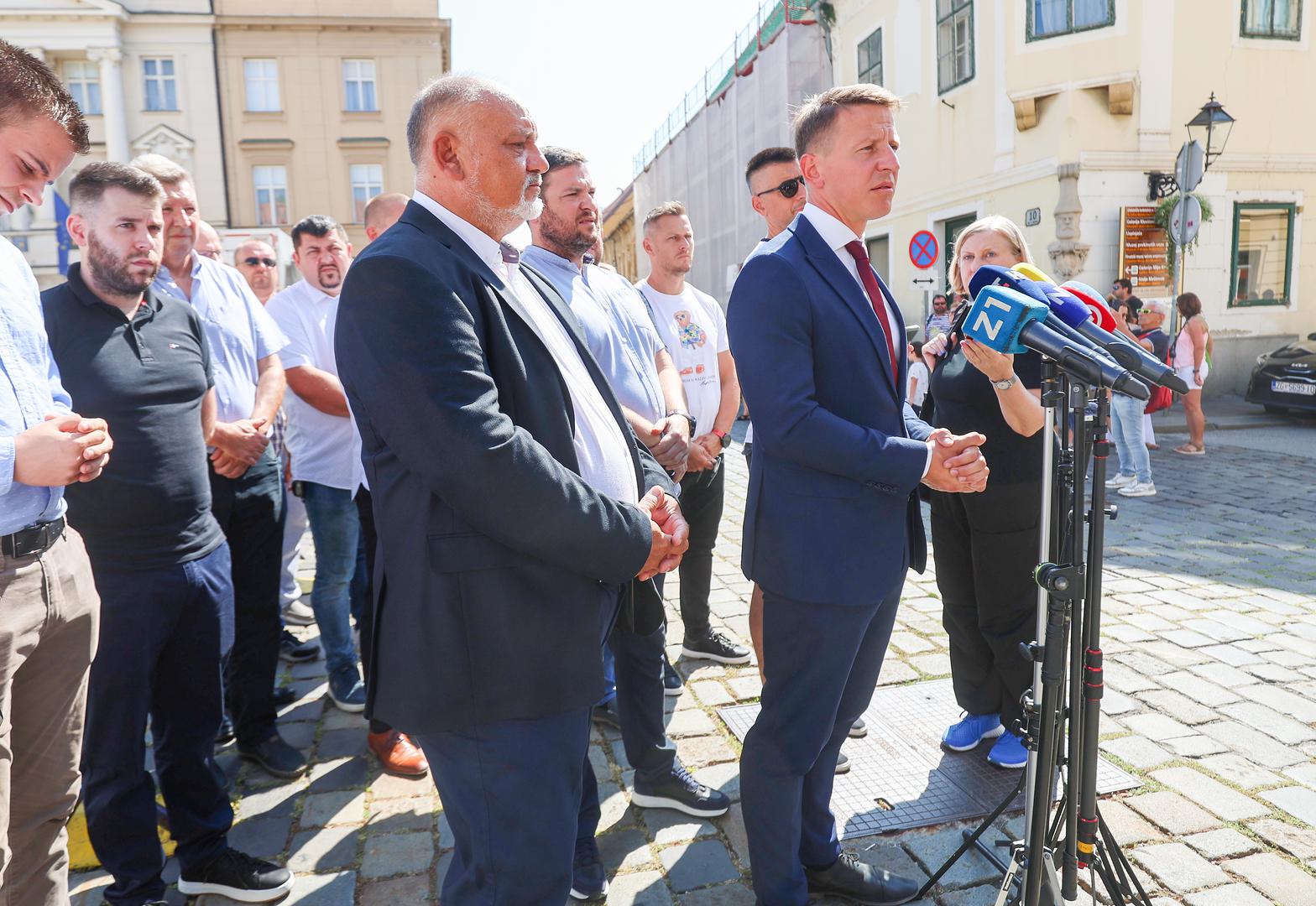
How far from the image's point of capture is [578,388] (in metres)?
1.94

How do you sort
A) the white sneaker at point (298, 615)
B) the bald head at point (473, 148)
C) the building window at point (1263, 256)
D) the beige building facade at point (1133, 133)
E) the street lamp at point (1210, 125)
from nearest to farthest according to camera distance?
Answer: the bald head at point (473, 148), the white sneaker at point (298, 615), the street lamp at point (1210, 125), the beige building facade at point (1133, 133), the building window at point (1263, 256)

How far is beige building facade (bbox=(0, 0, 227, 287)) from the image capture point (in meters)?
32.8

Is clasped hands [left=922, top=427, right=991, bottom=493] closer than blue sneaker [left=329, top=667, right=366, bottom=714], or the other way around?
clasped hands [left=922, top=427, right=991, bottom=493]

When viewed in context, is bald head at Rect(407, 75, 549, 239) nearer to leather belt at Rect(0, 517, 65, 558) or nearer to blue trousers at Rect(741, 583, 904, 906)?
leather belt at Rect(0, 517, 65, 558)

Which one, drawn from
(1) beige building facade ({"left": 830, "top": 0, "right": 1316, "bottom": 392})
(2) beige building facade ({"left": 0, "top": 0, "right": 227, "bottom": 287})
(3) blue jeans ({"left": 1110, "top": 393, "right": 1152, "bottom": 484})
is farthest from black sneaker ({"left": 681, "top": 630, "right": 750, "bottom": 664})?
(2) beige building facade ({"left": 0, "top": 0, "right": 227, "bottom": 287})

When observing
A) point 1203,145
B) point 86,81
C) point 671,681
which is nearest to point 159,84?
point 86,81

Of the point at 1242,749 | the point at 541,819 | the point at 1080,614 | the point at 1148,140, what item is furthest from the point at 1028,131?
the point at 541,819

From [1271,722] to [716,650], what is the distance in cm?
241

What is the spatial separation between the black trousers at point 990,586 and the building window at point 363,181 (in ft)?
113

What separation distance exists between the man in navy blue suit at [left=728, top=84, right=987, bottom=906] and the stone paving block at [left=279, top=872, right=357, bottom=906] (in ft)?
4.18

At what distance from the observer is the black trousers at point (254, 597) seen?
3.60 meters

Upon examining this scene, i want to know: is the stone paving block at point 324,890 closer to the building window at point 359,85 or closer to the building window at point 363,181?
the building window at point 363,181

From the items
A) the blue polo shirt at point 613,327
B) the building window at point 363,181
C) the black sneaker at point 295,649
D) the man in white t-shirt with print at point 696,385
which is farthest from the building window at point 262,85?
the blue polo shirt at point 613,327

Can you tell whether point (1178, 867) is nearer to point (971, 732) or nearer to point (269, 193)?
point (971, 732)
